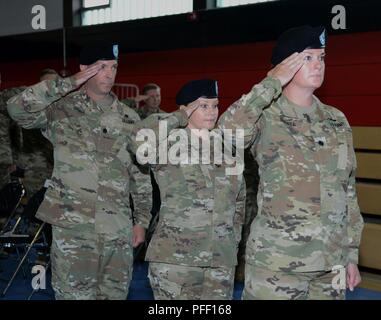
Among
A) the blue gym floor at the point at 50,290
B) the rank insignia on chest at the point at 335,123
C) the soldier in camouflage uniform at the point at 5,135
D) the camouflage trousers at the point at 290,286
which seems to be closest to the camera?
the camouflage trousers at the point at 290,286


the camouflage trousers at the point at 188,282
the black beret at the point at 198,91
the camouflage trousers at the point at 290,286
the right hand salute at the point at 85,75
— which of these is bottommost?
the camouflage trousers at the point at 188,282

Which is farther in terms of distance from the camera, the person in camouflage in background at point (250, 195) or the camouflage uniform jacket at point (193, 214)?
the person in camouflage in background at point (250, 195)

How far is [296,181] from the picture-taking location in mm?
2277

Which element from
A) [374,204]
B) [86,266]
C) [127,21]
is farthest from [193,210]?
[127,21]

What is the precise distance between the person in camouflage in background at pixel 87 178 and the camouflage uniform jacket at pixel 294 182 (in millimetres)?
986

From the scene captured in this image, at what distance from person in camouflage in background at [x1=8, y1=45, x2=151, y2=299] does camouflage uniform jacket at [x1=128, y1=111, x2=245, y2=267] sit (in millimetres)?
229

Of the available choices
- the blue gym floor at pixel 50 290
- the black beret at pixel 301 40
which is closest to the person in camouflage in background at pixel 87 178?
the black beret at pixel 301 40

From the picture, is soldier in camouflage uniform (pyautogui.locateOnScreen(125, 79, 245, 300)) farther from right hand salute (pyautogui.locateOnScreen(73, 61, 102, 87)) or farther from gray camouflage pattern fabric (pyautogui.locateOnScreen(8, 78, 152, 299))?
right hand salute (pyautogui.locateOnScreen(73, 61, 102, 87))

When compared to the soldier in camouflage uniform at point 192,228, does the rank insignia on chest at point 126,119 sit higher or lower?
higher

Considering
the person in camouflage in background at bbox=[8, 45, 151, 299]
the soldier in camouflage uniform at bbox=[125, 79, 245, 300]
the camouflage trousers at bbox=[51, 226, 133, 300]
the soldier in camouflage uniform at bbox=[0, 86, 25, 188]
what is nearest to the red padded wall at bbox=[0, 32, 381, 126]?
the soldier in camouflage uniform at bbox=[0, 86, 25, 188]

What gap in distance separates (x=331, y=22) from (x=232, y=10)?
112 centimetres

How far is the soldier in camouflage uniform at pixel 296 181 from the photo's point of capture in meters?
2.25

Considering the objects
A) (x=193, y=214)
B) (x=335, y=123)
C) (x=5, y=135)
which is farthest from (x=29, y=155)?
(x=335, y=123)

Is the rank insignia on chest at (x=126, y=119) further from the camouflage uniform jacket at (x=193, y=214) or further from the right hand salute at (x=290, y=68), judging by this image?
the right hand salute at (x=290, y=68)
